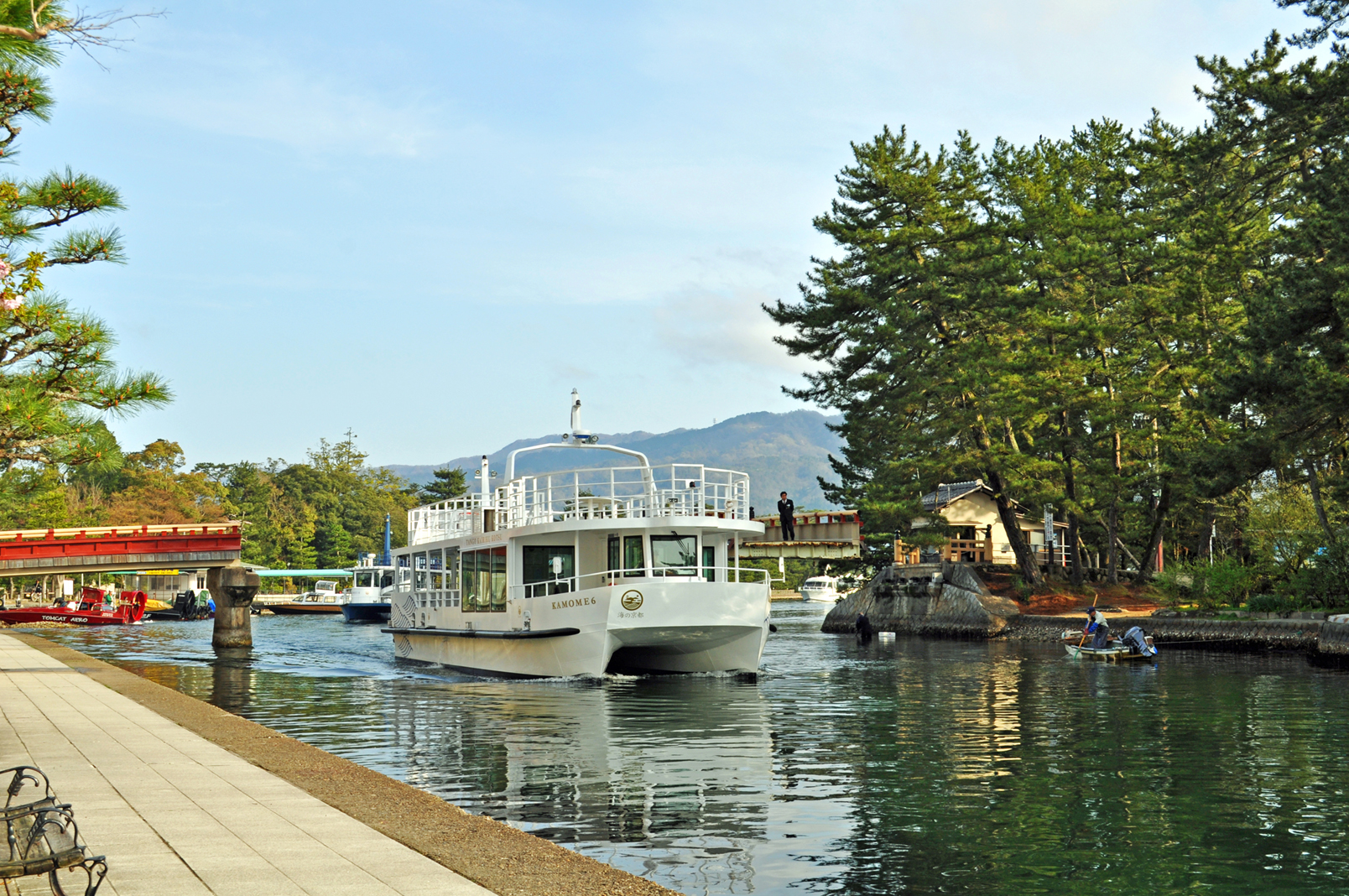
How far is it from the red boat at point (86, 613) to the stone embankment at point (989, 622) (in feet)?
149

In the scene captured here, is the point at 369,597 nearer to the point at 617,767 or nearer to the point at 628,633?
the point at 628,633

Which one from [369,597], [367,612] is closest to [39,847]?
[367,612]

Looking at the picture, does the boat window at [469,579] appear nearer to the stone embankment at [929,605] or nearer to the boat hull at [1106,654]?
the boat hull at [1106,654]

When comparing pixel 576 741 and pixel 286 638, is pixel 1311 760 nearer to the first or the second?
pixel 576 741

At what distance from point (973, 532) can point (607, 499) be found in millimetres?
44037

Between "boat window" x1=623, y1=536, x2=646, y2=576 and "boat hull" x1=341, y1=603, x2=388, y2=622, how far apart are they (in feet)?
180

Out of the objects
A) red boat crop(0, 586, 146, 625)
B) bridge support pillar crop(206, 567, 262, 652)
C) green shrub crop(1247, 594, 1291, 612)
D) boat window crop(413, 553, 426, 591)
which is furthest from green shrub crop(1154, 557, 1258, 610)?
red boat crop(0, 586, 146, 625)

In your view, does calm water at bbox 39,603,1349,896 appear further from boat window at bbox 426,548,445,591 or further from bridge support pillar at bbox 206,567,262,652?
bridge support pillar at bbox 206,567,262,652

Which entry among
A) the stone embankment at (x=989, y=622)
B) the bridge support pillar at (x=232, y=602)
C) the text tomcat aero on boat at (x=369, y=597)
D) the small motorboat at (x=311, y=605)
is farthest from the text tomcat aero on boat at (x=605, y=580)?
the small motorboat at (x=311, y=605)

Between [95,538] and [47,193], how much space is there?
40.2m

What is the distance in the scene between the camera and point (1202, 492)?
36.9 m

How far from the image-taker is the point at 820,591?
460 ft

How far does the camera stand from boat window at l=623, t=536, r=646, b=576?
98.0 feet

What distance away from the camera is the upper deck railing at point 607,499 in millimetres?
30000
